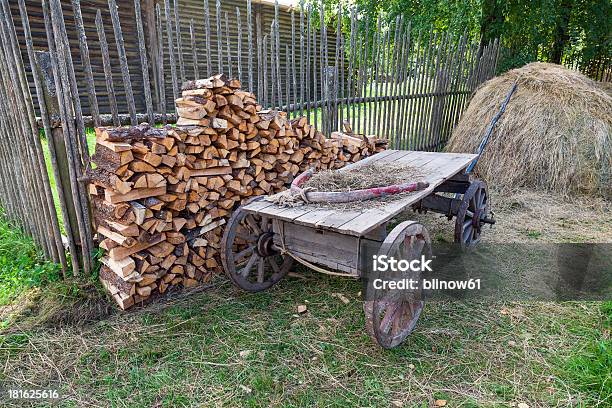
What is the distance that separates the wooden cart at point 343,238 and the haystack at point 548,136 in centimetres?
262

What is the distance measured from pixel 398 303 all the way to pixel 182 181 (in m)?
1.79

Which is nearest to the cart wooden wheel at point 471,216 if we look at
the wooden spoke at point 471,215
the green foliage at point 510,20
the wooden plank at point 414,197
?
the wooden spoke at point 471,215

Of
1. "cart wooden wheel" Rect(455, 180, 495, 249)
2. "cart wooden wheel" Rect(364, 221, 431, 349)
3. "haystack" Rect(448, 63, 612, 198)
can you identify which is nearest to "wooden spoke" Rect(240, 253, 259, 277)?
"cart wooden wheel" Rect(364, 221, 431, 349)

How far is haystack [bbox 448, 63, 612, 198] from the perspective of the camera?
5.47 meters

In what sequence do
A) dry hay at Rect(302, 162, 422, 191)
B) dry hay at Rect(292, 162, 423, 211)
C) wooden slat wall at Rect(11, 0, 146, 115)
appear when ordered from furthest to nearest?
wooden slat wall at Rect(11, 0, 146, 115)
dry hay at Rect(302, 162, 422, 191)
dry hay at Rect(292, 162, 423, 211)

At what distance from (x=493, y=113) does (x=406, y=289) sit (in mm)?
5003

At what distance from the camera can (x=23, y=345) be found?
252 cm

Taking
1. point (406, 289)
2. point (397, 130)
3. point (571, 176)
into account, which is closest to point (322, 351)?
point (406, 289)

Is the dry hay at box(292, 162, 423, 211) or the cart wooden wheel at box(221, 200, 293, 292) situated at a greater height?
the dry hay at box(292, 162, 423, 211)

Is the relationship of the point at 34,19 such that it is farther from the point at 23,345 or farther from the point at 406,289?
the point at 406,289

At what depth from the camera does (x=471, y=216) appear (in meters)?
3.77

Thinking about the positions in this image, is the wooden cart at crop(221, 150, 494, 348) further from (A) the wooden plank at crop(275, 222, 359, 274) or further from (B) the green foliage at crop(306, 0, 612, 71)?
(B) the green foliage at crop(306, 0, 612, 71)

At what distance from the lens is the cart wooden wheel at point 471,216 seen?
3.53m

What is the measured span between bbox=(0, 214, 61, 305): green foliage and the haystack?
→ 577 centimetres
